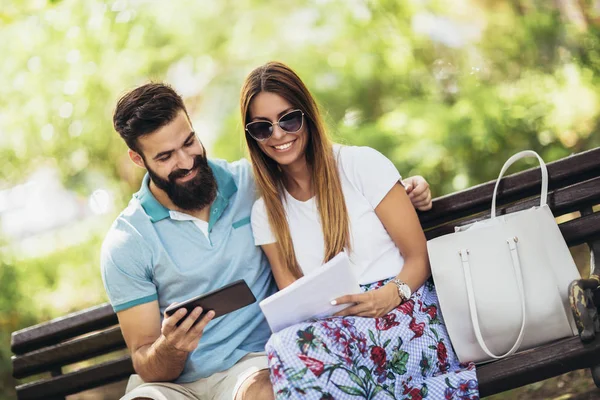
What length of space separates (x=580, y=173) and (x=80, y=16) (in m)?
4.44

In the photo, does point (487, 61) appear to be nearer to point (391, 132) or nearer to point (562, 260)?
point (391, 132)

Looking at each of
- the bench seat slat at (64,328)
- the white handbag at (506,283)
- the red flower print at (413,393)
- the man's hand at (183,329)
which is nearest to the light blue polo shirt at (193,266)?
the man's hand at (183,329)

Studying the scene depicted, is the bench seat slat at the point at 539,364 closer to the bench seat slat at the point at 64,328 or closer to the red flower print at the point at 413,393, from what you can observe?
the red flower print at the point at 413,393

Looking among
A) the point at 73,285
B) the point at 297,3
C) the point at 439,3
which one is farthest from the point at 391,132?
the point at 73,285

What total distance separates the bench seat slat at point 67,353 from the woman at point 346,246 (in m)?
1.11

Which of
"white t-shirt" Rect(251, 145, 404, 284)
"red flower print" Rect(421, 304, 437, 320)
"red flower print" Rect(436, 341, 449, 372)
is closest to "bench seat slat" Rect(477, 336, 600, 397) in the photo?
"red flower print" Rect(436, 341, 449, 372)

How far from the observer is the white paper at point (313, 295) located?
2.62 meters

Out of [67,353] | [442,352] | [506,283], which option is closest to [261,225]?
[442,352]

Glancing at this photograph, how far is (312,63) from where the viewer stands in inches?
249

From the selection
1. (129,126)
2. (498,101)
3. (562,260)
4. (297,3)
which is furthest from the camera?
(297,3)

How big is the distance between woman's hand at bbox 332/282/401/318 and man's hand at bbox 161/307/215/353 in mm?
505

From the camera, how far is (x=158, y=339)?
2.93 m

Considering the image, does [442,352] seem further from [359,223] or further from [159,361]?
[159,361]

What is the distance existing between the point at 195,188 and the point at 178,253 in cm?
28
